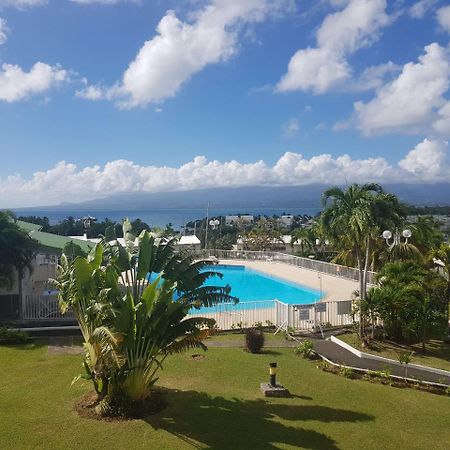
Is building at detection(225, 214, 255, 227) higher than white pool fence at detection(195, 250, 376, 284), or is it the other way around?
building at detection(225, 214, 255, 227)

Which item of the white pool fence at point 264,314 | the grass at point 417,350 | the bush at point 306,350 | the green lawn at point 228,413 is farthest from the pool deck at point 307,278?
the green lawn at point 228,413

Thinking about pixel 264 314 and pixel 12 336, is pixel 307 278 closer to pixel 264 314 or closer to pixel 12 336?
pixel 264 314

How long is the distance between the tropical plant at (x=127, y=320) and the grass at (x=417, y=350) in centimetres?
785

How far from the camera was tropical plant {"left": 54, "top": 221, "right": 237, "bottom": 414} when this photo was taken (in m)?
9.99

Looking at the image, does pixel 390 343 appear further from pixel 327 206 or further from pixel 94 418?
pixel 94 418

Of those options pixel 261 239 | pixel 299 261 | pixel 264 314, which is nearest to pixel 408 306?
pixel 264 314

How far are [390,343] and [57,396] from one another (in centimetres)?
1203

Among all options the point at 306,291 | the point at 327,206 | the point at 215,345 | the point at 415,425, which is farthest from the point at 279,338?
the point at 306,291

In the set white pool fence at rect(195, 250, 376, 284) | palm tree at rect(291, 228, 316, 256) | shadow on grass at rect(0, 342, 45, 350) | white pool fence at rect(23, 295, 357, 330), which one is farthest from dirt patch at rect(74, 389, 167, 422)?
palm tree at rect(291, 228, 316, 256)

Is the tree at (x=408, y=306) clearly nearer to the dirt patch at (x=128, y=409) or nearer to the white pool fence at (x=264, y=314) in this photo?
the white pool fence at (x=264, y=314)

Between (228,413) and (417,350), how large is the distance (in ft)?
30.8

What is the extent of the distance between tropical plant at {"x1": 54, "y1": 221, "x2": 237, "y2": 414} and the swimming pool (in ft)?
54.9

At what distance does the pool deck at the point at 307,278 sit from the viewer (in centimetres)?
2762

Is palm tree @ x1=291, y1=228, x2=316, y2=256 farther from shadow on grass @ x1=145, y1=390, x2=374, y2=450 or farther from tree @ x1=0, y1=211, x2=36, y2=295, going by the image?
shadow on grass @ x1=145, y1=390, x2=374, y2=450
